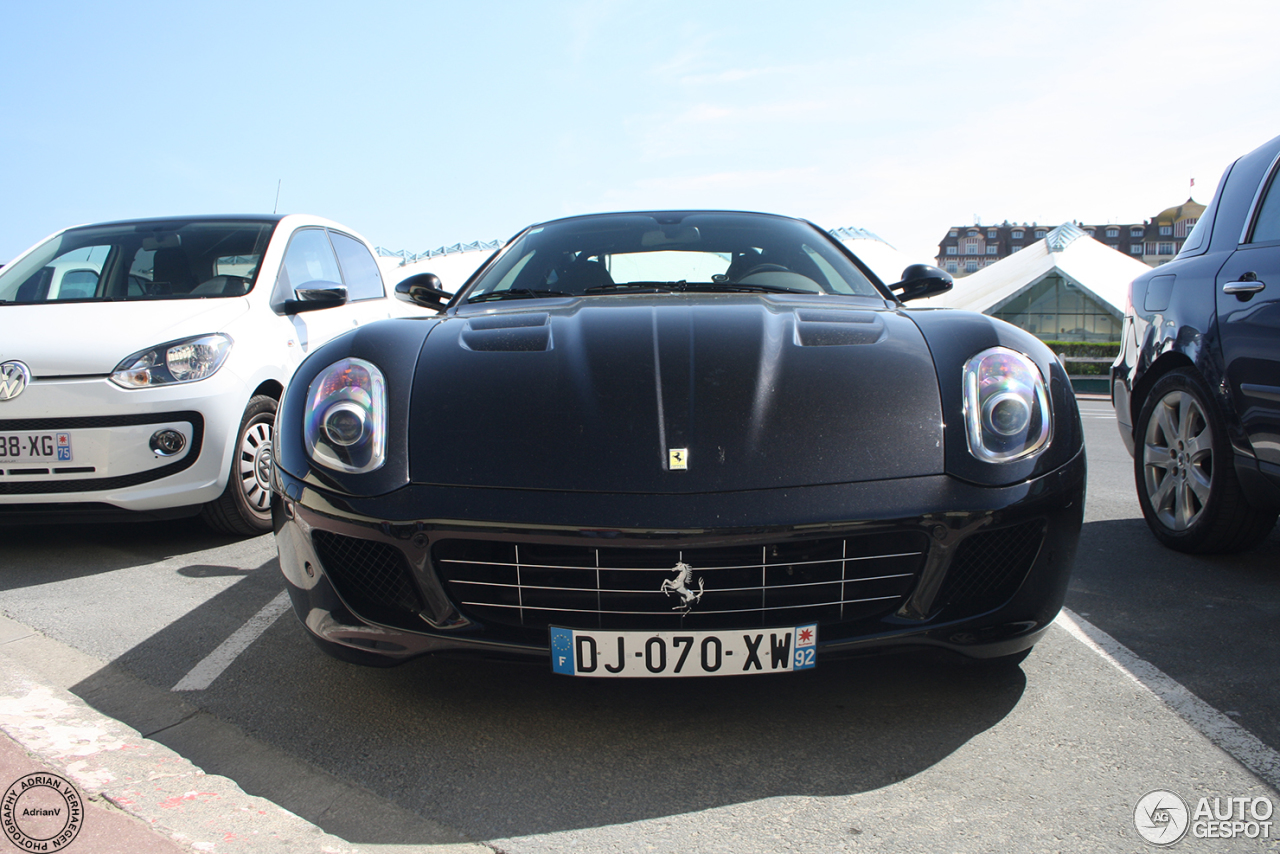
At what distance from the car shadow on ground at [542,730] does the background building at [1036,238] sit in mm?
112346

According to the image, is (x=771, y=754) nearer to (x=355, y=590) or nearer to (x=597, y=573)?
(x=597, y=573)

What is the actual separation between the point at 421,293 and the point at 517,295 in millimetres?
529

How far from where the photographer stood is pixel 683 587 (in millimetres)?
1934

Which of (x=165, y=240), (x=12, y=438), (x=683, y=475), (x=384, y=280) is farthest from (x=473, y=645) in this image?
(x=384, y=280)

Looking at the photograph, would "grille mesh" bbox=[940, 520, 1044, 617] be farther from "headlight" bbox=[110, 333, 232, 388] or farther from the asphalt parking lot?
"headlight" bbox=[110, 333, 232, 388]

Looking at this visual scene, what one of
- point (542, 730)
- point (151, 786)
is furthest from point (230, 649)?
point (542, 730)

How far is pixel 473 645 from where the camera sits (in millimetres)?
1998

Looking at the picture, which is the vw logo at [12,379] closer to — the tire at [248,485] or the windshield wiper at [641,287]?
the tire at [248,485]

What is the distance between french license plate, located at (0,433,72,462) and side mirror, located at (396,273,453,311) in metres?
1.50

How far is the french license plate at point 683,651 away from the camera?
6.25 ft

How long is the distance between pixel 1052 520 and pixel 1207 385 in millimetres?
1760

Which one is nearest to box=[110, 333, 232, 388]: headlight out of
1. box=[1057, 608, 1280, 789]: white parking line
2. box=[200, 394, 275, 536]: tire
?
box=[200, 394, 275, 536]: tire

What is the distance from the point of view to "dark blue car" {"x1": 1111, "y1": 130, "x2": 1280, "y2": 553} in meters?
3.05

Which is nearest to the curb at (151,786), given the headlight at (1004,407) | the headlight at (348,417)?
the headlight at (348,417)
